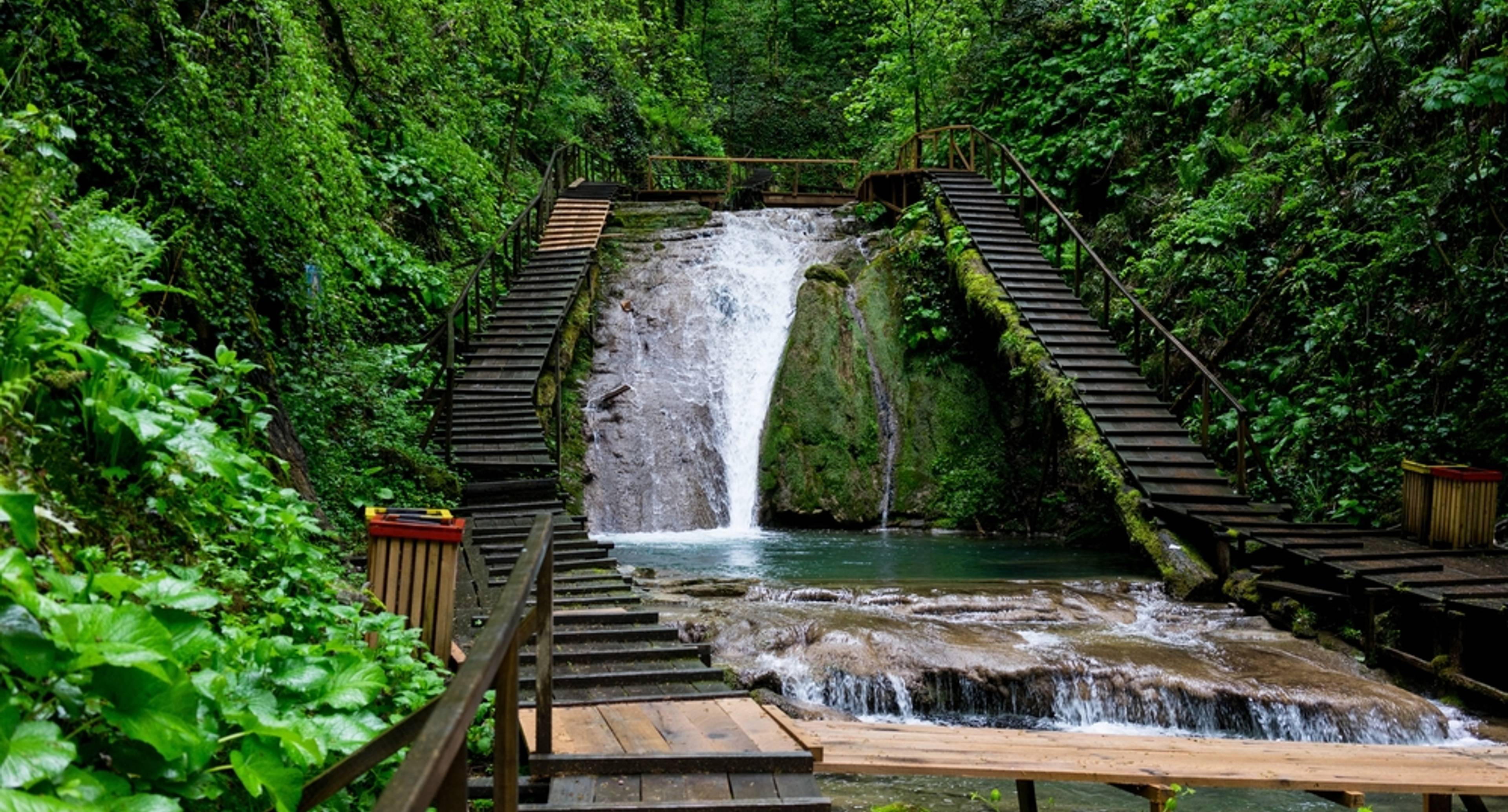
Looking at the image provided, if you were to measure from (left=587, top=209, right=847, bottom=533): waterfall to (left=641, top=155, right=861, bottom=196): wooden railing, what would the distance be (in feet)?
14.4

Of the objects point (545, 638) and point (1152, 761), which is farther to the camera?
point (1152, 761)

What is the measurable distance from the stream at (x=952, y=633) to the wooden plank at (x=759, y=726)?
6.36ft

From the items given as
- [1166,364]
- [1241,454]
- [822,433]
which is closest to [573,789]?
[1241,454]

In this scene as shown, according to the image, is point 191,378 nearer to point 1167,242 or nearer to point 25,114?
point 25,114

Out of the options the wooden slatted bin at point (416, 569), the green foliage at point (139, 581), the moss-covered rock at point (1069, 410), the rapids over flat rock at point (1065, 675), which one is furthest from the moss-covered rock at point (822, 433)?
the wooden slatted bin at point (416, 569)

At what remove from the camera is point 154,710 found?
2.69 metres

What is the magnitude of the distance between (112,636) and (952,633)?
22.6 feet

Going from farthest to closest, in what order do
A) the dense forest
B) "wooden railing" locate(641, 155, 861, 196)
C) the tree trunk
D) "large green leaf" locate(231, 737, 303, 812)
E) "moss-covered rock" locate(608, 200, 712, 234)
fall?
"wooden railing" locate(641, 155, 861, 196) < "moss-covered rock" locate(608, 200, 712, 234) < the tree trunk < the dense forest < "large green leaf" locate(231, 737, 303, 812)

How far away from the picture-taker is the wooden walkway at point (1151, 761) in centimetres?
510

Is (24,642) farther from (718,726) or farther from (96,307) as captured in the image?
(718,726)

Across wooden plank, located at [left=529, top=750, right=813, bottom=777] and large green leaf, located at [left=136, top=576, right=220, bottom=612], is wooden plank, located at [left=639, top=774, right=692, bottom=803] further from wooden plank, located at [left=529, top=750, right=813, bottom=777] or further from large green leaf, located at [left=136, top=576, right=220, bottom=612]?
large green leaf, located at [left=136, top=576, right=220, bottom=612]

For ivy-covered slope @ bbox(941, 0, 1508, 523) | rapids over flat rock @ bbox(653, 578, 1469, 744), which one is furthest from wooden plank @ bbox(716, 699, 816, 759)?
ivy-covered slope @ bbox(941, 0, 1508, 523)

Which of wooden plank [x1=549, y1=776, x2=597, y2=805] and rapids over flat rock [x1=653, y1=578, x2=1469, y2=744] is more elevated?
wooden plank [x1=549, y1=776, x2=597, y2=805]

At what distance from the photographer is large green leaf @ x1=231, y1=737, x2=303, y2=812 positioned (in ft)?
9.30
